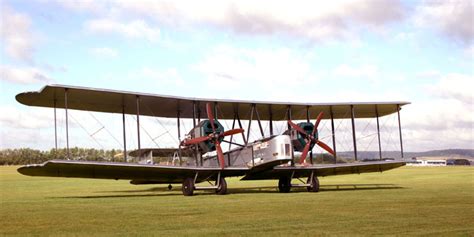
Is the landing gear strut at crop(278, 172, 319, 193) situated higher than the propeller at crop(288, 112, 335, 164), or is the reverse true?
the propeller at crop(288, 112, 335, 164)

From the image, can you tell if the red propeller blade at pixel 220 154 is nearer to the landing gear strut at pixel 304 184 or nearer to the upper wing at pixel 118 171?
the upper wing at pixel 118 171

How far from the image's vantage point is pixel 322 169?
25.8 m

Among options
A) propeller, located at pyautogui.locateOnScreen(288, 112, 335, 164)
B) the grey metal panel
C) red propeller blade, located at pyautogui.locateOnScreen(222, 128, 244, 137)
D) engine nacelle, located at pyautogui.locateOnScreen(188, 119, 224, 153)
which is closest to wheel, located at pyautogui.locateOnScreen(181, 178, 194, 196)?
engine nacelle, located at pyautogui.locateOnScreen(188, 119, 224, 153)

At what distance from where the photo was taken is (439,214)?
42.4ft

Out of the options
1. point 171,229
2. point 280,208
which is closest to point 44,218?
point 171,229

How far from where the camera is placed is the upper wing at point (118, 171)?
65.9 feet

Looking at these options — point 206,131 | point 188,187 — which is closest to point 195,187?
point 188,187

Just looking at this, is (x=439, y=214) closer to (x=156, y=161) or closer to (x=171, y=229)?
(x=171, y=229)

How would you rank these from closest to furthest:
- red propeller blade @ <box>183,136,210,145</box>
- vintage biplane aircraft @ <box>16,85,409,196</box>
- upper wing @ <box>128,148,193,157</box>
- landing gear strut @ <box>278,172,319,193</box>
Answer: vintage biplane aircraft @ <box>16,85,409,196</box> → red propeller blade @ <box>183,136,210,145</box> → landing gear strut @ <box>278,172,319,193</box> → upper wing @ <box>128,148,193,157</box>

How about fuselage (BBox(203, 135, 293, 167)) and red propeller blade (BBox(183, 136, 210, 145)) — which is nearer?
fuselage (BBox(203, 135, 293, 167))

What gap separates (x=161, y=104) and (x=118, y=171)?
192 inches

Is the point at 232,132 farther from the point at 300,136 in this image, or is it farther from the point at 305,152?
the point at 300,136

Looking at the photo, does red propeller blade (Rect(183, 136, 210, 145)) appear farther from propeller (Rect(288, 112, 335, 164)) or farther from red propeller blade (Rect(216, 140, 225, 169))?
propeller (Rect(288, 112, 335, 164))

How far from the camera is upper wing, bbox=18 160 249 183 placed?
65.9 ft
